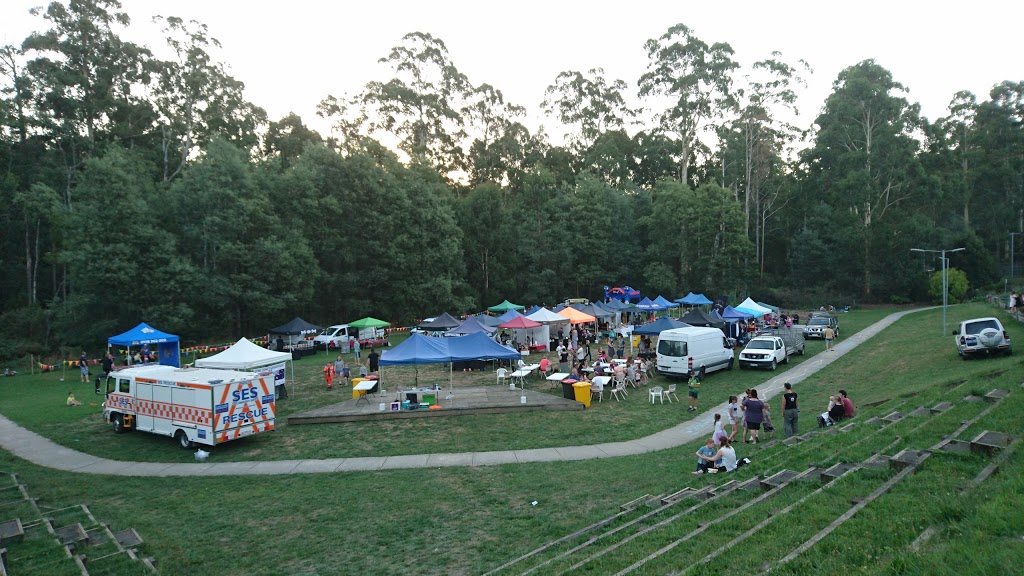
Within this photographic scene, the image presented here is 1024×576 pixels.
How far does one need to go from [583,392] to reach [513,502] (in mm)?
8730

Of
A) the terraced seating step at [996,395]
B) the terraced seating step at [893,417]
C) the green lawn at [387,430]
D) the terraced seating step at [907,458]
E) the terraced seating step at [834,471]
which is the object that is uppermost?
the terraced seating step at [996,395]

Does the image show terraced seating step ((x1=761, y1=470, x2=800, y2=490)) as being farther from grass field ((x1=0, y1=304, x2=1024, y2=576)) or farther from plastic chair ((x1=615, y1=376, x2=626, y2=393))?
plastic chair ((x1=615, y1=376, x2=626, y2=393))

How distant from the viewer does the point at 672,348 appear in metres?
22.6

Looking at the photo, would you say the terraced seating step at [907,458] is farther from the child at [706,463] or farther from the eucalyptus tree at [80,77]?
the eucalyptus tree at [80,77]

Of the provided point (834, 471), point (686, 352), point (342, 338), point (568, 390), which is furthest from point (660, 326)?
point (342, 338)

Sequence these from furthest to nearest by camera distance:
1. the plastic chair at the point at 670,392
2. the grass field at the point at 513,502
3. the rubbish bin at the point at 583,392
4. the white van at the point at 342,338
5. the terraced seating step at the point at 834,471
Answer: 1. the white van at the point at 342,338
2. the plastic chair at the point at 670,392
3. the rubbish bin at the point at 583,392
4. the terraced seating step at the point at 834,471
5. the grass field at the point at 513,502

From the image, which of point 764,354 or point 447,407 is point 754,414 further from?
point 764,354

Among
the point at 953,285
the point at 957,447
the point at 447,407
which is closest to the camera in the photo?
the point at 957,447

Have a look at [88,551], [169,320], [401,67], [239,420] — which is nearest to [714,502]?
[88,551]

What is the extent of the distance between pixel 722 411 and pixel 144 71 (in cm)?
5053

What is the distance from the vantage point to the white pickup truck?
2422 cm

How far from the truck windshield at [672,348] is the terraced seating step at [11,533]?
19514 mm

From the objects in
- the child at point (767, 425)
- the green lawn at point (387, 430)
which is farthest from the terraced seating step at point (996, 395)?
the green lawn at point (387, 430)

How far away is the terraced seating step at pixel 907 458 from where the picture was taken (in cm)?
779
